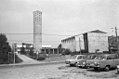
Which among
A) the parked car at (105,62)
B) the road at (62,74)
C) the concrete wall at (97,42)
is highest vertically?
the concrete wall at (97,42)

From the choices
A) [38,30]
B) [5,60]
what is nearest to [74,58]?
[5,60]

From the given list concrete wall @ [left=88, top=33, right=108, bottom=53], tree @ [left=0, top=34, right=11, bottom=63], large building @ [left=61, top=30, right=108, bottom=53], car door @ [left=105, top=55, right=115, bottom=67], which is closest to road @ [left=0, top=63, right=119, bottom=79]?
car door @ [left=105, top=55, right=115, bottom=67]

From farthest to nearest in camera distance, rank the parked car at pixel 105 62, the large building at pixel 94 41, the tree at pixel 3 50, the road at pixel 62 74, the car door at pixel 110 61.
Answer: the large building at pixel 94 41, the tree at pixel 3 50, the car door at pixel 110 61, the parked car at pixel 105 62, the road at pixel 62 74

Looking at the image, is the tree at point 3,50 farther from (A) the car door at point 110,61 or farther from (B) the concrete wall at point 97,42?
(B) the concrete wall at point 97,42

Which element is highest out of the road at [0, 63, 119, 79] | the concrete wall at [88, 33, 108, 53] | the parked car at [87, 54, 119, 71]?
the concrete wall at [88, 33, 108, 53]

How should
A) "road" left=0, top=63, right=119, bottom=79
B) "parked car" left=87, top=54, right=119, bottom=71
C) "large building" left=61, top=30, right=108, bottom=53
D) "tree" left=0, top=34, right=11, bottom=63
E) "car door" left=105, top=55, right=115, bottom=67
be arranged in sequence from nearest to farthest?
1. "road" left=0, top=63, right=119, bottom=79
2. "parked car" left=87, top=54, right=119, bottom=71
3. "car door" left=105, top=55, right=115, bottom=67
4. "tree" left=0, top=34, right=11, bottom=63
5. "large building" left=61, top=30, right=108, bottom=53

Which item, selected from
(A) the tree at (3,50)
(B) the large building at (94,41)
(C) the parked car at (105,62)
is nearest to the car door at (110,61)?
(C) the parked car at (105,62)

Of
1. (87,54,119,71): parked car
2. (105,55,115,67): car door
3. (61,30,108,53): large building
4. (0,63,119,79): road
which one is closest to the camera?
(0,63,119,79): road

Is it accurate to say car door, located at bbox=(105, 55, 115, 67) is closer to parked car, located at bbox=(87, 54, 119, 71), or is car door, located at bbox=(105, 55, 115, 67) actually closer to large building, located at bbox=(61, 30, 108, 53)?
parked car, located at bbox=(87, 54, 119, 71)

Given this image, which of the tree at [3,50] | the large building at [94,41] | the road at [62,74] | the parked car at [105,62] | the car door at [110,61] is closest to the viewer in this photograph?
the road at [62,74]

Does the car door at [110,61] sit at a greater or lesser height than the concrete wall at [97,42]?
lesser

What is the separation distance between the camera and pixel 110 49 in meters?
58.8

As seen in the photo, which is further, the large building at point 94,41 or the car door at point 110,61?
the large building at point 94,41

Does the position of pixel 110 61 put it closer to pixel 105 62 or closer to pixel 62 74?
pixel 105 62
